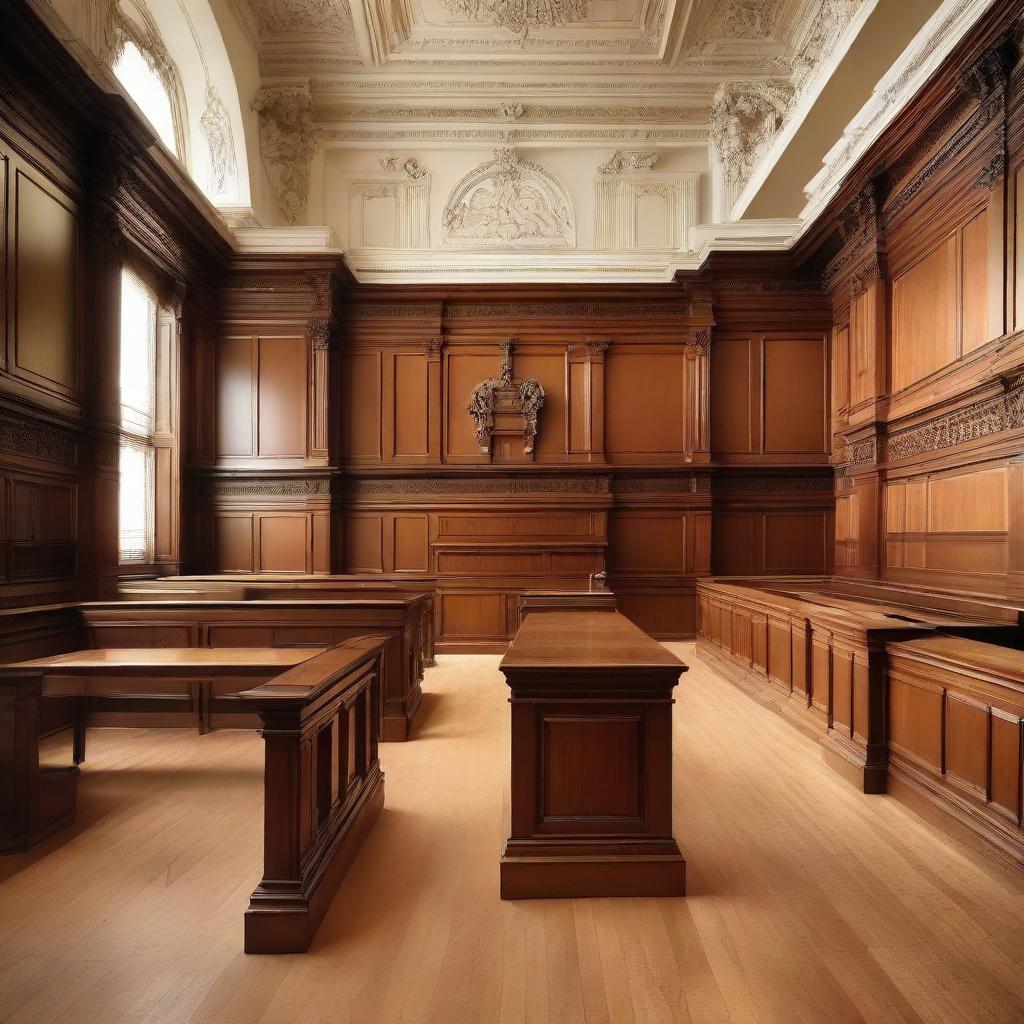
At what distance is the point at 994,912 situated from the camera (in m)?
2.68

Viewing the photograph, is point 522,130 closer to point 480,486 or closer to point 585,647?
point 480,486

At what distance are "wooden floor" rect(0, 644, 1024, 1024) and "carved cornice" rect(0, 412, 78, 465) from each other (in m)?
3.12

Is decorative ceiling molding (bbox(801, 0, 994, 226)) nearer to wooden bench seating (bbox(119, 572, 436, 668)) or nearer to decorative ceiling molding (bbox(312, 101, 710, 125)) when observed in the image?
decorative ceiling molding (bbox(312, 101, 710, 125))

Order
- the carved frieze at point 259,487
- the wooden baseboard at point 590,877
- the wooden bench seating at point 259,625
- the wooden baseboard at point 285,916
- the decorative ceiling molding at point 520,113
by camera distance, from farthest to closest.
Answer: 1. the decorative ceiling molding at point 520,113
2. the carved frieze at point 259,487
3. the wooden bench seating at point 259,625
4. the wooden baseboard at point 590,877
5. the wooden baseboard at point 285,916

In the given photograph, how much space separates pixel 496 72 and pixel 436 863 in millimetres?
10959

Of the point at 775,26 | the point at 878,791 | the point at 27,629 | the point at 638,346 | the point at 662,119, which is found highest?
the point at 775,26

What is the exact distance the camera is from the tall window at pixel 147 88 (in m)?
8.16

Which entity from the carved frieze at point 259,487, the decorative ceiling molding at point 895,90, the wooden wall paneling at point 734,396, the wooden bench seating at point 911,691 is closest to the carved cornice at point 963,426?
the wooden bench seating at point 911,691

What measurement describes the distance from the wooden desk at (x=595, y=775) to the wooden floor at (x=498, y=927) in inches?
5.0

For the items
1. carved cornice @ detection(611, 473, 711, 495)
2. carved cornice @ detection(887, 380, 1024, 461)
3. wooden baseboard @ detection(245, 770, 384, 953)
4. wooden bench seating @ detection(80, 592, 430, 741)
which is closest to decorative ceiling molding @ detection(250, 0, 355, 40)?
carved cornice @ detection(611, 473, 711, 495)

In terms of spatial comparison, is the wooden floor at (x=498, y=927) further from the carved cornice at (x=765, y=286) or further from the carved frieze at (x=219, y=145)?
the carved frieze at (x=219, y=145)

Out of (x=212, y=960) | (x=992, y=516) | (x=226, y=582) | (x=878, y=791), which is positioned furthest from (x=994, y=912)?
(x=226, y=582)

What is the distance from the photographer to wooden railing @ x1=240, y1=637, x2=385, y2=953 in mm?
2426

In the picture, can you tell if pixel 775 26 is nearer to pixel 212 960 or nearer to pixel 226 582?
pixel 226 582
